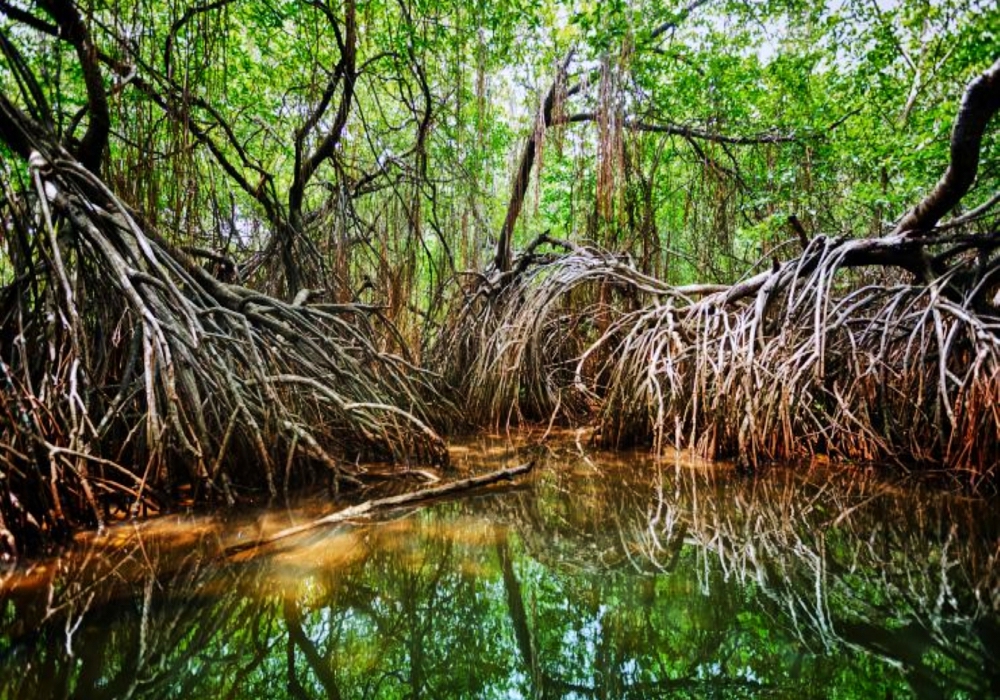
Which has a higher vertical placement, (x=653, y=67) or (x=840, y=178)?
(x=653, y=67)

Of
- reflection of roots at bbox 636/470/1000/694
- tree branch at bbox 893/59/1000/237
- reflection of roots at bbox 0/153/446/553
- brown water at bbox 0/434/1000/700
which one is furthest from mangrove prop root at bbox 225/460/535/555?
tree branch at bbox 893/59/1000/237

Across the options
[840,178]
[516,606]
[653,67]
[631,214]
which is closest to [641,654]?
[516,606]

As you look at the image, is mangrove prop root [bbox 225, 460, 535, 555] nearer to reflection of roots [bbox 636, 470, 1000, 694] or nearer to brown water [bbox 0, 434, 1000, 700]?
brown water [bbox 0, 434, 1000, 700]

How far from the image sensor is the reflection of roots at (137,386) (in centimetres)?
216

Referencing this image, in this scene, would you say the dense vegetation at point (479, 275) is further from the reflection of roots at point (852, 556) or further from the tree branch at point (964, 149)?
the reflection of roots at point (852, 556)

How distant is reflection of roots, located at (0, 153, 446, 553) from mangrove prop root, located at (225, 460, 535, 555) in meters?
0.40

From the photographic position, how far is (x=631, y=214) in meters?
5.22

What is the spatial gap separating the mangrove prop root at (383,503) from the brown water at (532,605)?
0.06 m

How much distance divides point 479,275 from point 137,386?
3.27 m

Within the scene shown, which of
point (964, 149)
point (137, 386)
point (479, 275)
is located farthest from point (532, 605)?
point (479, 275)

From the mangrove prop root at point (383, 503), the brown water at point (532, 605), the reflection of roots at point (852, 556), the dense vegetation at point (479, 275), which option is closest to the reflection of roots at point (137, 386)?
the dense vegetation at point (479, 275)

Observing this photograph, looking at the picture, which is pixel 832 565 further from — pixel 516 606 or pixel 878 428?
pixel 878 428

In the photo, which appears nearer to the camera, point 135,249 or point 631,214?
point 135,249

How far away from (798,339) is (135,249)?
3.63m
